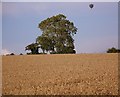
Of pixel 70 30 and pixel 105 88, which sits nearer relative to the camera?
pixel 105 88

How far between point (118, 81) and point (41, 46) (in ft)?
209

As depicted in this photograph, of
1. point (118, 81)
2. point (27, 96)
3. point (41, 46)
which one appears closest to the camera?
point (27, 96)

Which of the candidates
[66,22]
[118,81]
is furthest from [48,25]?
[118,81]

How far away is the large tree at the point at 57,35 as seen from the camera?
80500 millimetres

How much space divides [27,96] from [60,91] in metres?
1.76

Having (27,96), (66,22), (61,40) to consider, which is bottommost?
(27,96)

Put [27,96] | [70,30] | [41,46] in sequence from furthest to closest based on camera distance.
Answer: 1. [70,30]
2. [41,46]
3. [27,96]

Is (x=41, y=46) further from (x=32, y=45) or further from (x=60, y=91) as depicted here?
(x=60, y=91)

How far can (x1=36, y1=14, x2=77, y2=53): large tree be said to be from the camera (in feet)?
264

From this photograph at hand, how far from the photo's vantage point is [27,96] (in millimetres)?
13680

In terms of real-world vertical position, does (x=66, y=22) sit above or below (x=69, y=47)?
above

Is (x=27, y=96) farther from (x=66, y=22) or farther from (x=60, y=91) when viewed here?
(x=66, y=22)

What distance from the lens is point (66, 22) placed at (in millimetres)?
87438

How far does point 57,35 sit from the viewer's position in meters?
84.8
